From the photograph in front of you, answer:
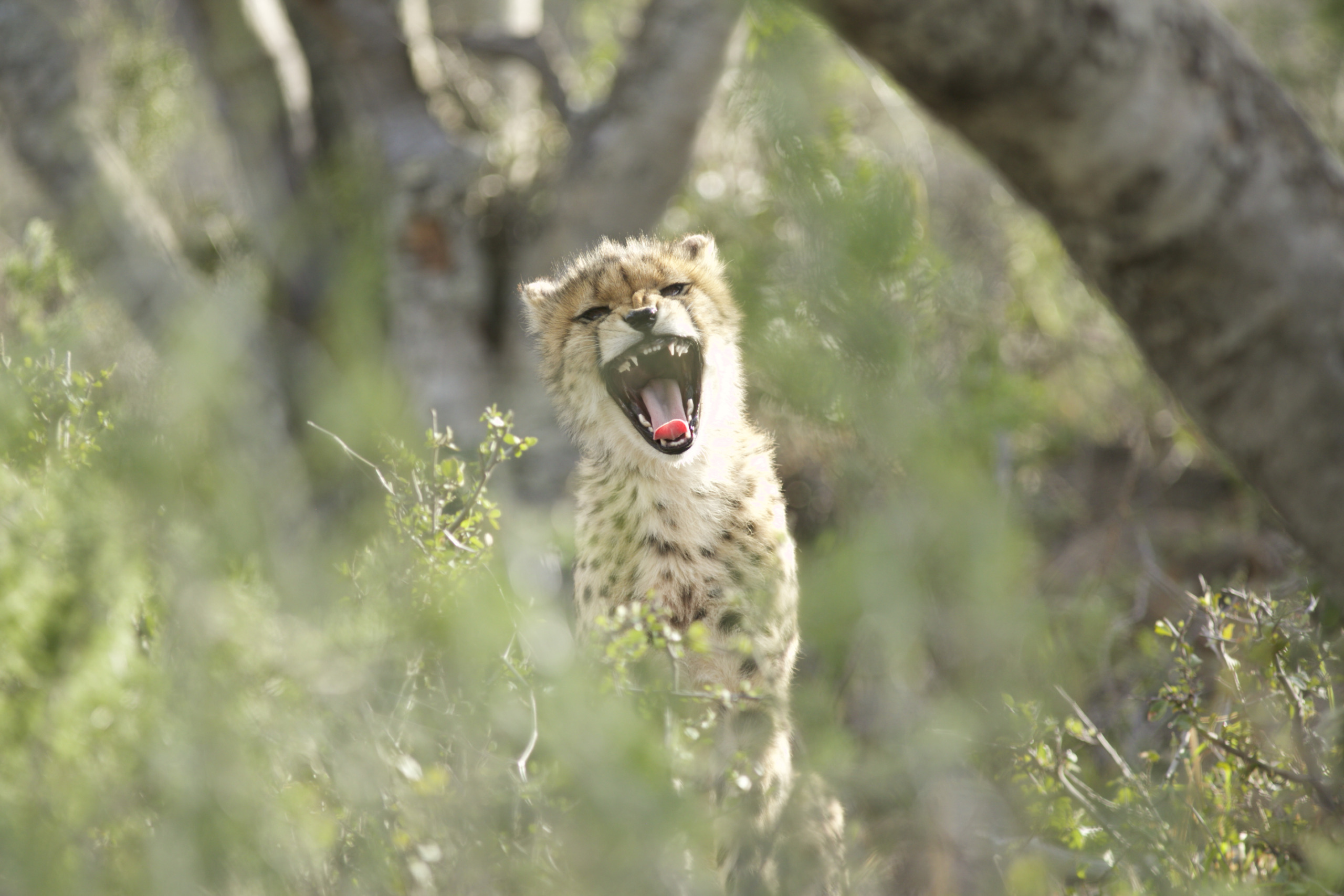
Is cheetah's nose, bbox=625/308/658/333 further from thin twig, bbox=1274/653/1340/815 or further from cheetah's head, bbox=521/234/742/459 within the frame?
thin twig, bbox=1274/653/1340/815

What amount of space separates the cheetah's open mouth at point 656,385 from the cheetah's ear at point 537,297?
0.33 meters

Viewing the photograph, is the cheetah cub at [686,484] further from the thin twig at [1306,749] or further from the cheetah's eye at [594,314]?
the thin twig at [1306,749]

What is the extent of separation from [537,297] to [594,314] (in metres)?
0.25

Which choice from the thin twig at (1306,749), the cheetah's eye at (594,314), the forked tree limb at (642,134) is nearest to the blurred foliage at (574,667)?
the thin twig at (1306,749)

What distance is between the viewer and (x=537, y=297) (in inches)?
96.7

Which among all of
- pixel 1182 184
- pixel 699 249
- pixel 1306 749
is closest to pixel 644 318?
pixel 699 249

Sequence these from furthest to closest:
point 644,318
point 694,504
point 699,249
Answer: point 699,249 → point 694,504 → point 644,318

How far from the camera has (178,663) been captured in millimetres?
1837

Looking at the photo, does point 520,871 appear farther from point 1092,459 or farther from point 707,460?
point 1092,459

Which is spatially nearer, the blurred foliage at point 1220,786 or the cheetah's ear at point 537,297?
the blurred foliage at point 1220,786

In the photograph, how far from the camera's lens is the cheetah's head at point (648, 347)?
6.98 ft

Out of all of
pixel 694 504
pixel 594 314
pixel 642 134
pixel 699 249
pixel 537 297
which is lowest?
pixel 642 134

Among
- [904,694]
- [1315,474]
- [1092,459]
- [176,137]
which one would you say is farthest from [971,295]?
[176,137]

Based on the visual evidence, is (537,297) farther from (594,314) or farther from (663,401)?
(663,401)
